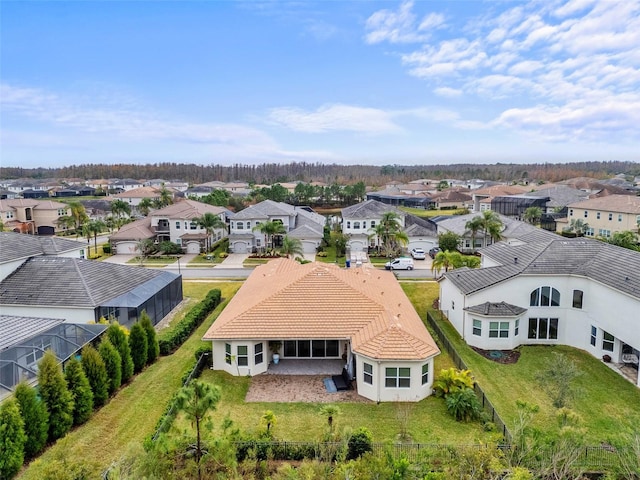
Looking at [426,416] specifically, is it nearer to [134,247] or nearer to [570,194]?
[134,247]

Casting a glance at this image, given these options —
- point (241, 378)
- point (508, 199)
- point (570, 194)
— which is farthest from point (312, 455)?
point (570, 194)

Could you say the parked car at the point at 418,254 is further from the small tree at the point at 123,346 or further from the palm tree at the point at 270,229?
the small tree at the point at 123,346

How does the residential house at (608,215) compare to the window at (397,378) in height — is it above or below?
above

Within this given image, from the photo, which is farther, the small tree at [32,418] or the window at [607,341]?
the window at [607,341]

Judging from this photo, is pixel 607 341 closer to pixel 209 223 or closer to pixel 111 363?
pixel 111 363

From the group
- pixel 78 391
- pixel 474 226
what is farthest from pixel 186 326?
pixel 474 226

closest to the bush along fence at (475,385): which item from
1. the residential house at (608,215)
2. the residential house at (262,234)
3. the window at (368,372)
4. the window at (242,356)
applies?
the window at (368,372)

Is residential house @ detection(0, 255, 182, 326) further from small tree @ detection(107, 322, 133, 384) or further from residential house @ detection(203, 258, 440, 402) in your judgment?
residential house @ detection(203, 258, 440, 402)
